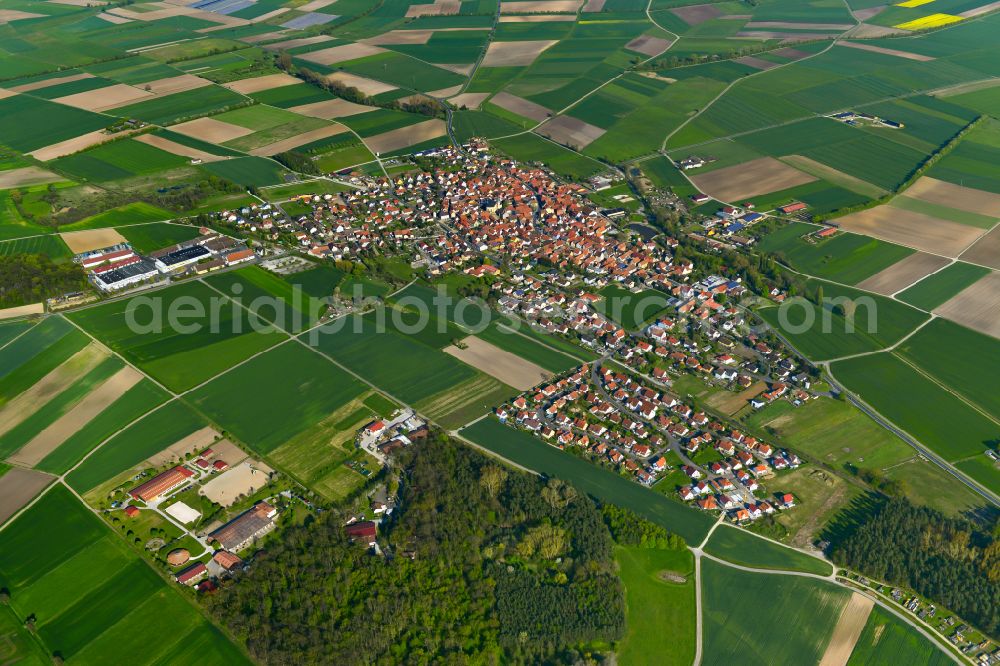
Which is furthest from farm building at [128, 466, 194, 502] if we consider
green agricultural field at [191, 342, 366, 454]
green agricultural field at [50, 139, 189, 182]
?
green agricultural field at [50, 139, 189, 182]

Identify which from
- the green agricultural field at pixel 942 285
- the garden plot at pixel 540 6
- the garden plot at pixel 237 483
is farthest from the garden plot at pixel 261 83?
the green agricultural field at pixel 942 285

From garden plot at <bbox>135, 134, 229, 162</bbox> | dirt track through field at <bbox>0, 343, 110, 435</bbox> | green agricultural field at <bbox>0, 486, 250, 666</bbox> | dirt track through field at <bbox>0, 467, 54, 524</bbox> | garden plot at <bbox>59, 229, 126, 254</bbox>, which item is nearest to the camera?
green agricultural field at <bbox>0, 486, 250, 666</bbox>

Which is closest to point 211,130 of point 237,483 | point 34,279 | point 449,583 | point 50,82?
point 50,82

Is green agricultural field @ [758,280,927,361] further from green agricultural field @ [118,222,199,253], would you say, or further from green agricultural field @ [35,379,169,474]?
green agricultural field @ [118,222,199,253]

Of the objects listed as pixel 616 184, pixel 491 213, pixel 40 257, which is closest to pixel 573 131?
pixel 616 184

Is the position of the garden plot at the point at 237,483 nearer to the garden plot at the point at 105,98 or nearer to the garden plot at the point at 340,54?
the garden plot at the point at 105,98

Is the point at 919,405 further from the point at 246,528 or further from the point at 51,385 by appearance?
the point at 51,385

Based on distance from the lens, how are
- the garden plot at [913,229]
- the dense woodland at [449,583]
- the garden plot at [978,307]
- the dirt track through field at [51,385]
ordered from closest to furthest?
the dense woodland at [449,583]
the dirt track through field at [51,385]
the garden plot at [978,307]
the garden plot at [913,229]
